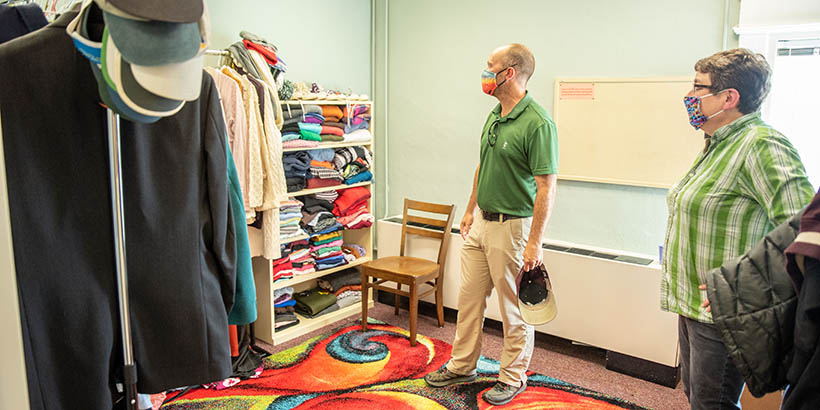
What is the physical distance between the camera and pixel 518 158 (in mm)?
2629

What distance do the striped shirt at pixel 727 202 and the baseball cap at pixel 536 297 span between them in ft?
2.44

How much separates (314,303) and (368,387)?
39.4 inches

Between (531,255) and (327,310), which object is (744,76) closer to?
(531,255)

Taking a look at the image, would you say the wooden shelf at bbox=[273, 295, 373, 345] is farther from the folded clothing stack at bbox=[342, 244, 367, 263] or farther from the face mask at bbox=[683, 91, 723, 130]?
the face mask at bbox=[683, 91, 723, 130]

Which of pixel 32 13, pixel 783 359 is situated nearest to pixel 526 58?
pixel 783 359

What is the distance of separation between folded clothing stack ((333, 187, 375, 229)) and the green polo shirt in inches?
Result: 52.6

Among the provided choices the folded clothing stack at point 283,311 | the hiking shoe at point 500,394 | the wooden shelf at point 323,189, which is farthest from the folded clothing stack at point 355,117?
the hiking shoe at point 500,394

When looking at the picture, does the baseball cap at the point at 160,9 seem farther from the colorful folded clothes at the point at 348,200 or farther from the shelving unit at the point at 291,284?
the colorful folded clothes at the point at 348,200

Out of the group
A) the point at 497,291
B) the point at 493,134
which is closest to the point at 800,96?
the point at 493,134

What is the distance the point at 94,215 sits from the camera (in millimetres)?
1068

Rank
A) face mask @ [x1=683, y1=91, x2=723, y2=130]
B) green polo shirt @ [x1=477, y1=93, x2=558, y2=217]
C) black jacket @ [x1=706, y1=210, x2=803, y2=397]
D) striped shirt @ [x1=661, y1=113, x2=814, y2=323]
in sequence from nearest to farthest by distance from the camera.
A: 1. black jacket @ [x1=706, y1=210, x2=803, y2=397]
2. striped shirt @ [x1=661, y1=113, x2=814, y2=323]
3. face mask @ [x1=683, y1=91, x2=723, y2=130]
4. green polo shirt @ [x1=477, y1=93, x2=558, y2=217]

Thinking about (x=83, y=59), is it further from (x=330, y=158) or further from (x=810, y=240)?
(x=330, y=158)

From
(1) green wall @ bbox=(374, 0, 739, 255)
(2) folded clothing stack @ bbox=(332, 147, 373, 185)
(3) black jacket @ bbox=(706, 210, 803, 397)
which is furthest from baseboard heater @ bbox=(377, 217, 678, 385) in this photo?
(3) black jacket @ bbox=(706, 210, 803, 397)

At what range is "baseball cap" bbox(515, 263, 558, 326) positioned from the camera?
8.63ft
